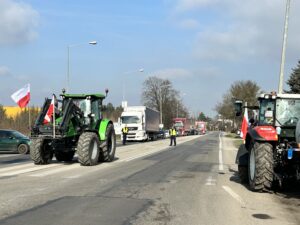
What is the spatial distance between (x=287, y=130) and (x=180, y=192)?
10.6 ft

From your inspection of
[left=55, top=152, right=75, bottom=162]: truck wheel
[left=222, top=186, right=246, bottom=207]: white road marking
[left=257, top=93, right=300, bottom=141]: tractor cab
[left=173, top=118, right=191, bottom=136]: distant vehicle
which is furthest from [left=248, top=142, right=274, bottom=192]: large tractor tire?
[left=173, top=118, right=191, bottom=136]: distant vehicle

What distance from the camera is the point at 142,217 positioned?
7980mm

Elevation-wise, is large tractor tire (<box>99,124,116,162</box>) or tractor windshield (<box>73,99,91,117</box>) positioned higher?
tractor windshield (<box>73,99,91,117</box>)

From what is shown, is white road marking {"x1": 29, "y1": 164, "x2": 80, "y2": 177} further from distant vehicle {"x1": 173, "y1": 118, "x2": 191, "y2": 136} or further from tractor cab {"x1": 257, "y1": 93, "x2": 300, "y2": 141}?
distant vehicle {"x1": 173, "y1": 118, "x2": 191, "y2": 136}

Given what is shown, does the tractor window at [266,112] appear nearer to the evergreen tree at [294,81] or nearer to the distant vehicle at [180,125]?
the evergreen tree at [294,81]

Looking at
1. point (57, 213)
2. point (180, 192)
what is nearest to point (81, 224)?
point (57, 213)

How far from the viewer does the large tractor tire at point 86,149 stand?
1716 centimetres

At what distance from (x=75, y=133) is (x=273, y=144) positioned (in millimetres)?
9294

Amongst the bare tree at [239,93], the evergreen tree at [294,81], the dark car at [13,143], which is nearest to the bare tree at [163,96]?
the bare tree at [239,93]

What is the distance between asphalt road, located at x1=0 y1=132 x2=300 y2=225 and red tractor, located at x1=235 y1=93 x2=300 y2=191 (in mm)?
498

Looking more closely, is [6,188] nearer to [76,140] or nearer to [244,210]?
[244,210]

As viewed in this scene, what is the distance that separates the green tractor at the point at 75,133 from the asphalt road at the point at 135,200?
8.46 feet

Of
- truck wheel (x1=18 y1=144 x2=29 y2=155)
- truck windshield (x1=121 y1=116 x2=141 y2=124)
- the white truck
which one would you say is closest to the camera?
truck wheel (x1=18 y1=144 x2=29 y2=155)

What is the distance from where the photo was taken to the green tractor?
1738 centimetres
